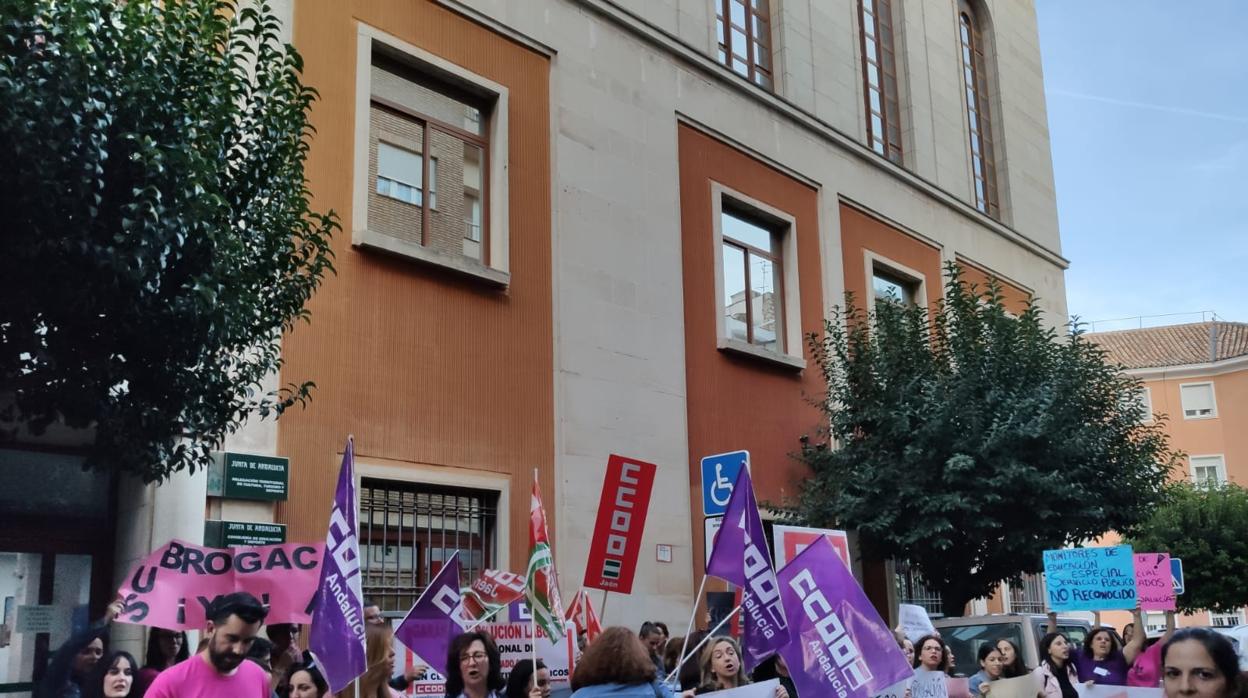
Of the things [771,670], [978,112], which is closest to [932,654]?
[771,670]

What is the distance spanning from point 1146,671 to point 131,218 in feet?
28.3

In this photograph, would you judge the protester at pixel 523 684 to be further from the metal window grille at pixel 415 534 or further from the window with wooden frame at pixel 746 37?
the window with wooden frame at pixel 746 37

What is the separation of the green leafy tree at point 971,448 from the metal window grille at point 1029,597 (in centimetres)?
558

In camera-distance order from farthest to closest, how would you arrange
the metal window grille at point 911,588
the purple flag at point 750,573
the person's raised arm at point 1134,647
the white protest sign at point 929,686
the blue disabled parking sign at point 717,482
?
the metal window grille at point 911,588, the blue disabled parking sign at point 717,482, the person's raised arm at point 1134,647, the white protest sign at point 929,686, the purple flag at point 750,573

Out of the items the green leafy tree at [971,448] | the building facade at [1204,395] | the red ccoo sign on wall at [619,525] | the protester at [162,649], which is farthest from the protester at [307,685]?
the building facade at [1204,395]

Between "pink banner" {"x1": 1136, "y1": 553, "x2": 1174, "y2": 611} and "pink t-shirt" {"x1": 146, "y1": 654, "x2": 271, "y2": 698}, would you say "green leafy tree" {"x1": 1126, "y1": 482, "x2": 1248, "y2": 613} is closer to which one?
"pink banner" {"x1": 1136, "y1": 553, "x2": 1174, "y2": 611}

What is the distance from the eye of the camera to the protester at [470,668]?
21.1 ft

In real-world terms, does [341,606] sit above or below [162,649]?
above

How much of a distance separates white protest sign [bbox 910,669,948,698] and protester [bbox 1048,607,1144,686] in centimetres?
213

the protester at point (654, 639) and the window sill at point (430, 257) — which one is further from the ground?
the window sill at point (430, 257)

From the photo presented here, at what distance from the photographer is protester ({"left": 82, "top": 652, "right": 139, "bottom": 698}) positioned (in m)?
6.55

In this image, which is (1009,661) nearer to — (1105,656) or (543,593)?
(1105,656)

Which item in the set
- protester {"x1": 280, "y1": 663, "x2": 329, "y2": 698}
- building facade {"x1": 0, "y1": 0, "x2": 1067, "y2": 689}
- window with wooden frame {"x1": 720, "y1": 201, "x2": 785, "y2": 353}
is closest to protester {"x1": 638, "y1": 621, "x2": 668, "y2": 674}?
building facade {"x1": 0, "y1": 0, "x2": 1067, "y2": 689}

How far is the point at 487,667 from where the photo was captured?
21.3 ft
